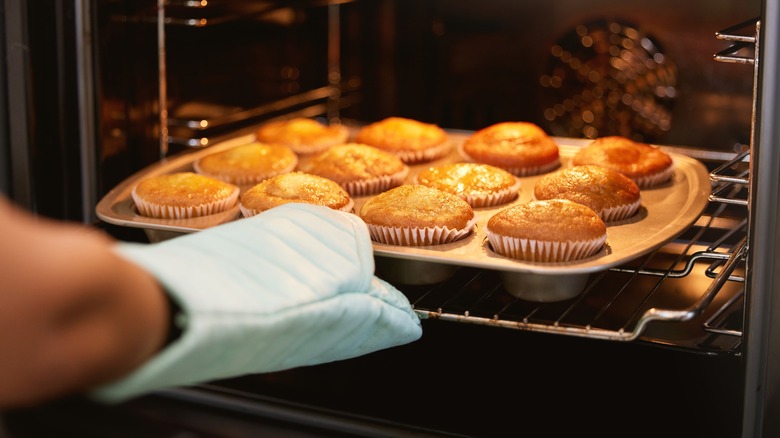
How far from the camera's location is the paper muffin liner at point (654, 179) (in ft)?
6.49

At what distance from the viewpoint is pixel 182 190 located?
1.82m

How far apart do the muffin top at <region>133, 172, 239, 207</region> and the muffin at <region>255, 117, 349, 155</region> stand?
400mm

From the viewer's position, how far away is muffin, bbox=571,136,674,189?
197cm

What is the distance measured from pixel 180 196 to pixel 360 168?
1.35 ft

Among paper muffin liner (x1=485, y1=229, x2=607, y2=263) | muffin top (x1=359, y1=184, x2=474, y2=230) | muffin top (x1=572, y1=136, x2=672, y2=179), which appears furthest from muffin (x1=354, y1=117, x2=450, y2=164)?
paper muffin liner (x1=485, y1=229, x2=607, y2=263)

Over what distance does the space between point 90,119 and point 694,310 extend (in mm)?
1168

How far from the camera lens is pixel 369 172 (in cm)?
202

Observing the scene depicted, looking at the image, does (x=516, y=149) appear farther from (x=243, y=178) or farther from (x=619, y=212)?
(x=243, y=178)

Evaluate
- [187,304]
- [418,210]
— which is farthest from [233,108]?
[187,304]

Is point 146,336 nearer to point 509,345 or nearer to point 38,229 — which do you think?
point 38,229

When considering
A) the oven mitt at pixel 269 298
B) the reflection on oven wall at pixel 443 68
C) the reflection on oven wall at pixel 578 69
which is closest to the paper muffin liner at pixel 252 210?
the reflection on oven wall at pixel 443 68

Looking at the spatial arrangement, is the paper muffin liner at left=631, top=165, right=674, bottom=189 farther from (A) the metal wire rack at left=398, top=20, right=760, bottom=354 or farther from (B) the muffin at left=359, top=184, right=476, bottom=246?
(B) the muffin at left=359, top=184, right=476, bottom=246

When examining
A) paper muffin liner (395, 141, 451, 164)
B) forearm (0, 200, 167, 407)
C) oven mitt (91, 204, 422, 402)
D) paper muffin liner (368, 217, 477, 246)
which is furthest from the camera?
paper muffin liner (395, 141, 451, 164)

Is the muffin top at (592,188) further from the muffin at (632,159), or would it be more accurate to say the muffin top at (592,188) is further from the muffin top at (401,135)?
the muffin top at (401,135)
